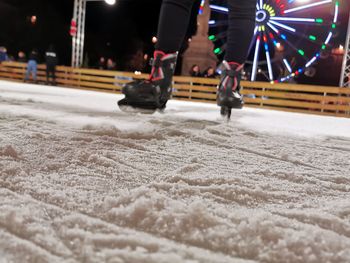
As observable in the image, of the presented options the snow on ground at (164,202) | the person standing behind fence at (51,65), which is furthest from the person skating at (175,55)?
the person standing behind fence at (51,65)

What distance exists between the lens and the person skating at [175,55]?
1.40m

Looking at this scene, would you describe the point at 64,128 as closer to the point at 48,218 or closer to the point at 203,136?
the point at 203,136

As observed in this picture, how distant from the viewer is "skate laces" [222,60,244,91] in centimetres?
150

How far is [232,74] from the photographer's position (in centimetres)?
150

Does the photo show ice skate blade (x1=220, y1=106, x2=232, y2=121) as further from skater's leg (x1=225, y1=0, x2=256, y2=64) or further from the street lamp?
the street lamp

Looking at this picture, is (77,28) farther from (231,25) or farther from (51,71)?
(231,25)

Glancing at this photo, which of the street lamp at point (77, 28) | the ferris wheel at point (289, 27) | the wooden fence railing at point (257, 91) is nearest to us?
the wooden fence railing at point (257, 91)

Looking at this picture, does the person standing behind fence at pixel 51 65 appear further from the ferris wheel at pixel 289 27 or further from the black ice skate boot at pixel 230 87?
the black ice skate boot at pixel 230 87

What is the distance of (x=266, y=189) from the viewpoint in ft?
1.83

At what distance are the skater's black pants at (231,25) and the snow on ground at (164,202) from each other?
2.37ft

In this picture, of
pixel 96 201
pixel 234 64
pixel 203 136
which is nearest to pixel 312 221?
pixel 96 201

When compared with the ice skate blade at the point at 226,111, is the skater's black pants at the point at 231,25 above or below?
above

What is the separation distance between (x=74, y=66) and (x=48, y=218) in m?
8.60

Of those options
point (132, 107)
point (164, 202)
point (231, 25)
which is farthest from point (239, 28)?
point (164, 202)
